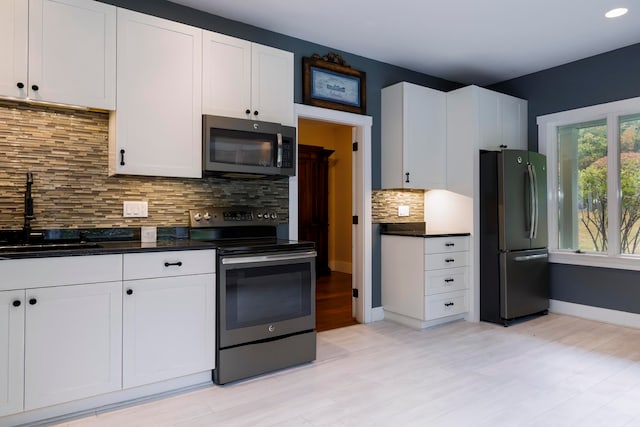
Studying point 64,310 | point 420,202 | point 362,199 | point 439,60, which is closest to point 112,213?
point 64,310

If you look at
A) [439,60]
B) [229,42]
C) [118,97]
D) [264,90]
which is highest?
[439,60]

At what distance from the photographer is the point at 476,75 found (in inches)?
184

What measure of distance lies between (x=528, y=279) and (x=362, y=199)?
187cm

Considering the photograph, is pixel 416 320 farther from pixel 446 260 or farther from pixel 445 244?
pixel 445 244

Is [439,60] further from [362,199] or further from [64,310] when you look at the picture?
[64,310]

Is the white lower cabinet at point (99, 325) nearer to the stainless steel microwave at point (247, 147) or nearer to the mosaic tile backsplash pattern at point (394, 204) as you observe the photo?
the stainless steel microwave at point (247, 147)

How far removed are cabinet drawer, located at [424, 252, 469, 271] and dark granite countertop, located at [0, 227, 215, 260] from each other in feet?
6.90

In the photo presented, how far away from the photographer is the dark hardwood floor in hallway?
13.2 feet

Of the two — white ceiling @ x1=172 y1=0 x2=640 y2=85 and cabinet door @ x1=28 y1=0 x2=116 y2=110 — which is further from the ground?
white ceiling @ x1=172 y1=0 x2=640 y2=85

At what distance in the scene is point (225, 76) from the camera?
9.44ft

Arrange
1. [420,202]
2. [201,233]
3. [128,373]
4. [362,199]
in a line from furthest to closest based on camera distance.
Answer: [420,202]
[362,199]
[201,233]
[128,373]

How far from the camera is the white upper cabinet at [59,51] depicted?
2.19 metres

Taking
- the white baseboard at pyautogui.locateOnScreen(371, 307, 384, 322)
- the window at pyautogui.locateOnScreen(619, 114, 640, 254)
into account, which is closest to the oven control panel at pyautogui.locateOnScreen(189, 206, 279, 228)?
the white baseboard at pyautogui.locateOnScreen(371, 307, 384, 322)

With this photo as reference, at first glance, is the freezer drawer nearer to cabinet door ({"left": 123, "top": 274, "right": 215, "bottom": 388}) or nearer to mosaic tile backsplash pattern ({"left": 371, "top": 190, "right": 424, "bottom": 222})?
mosaic tile backsplash pattern ({"left": 371, "top": 190, "right": 424, "bottom": 222})
